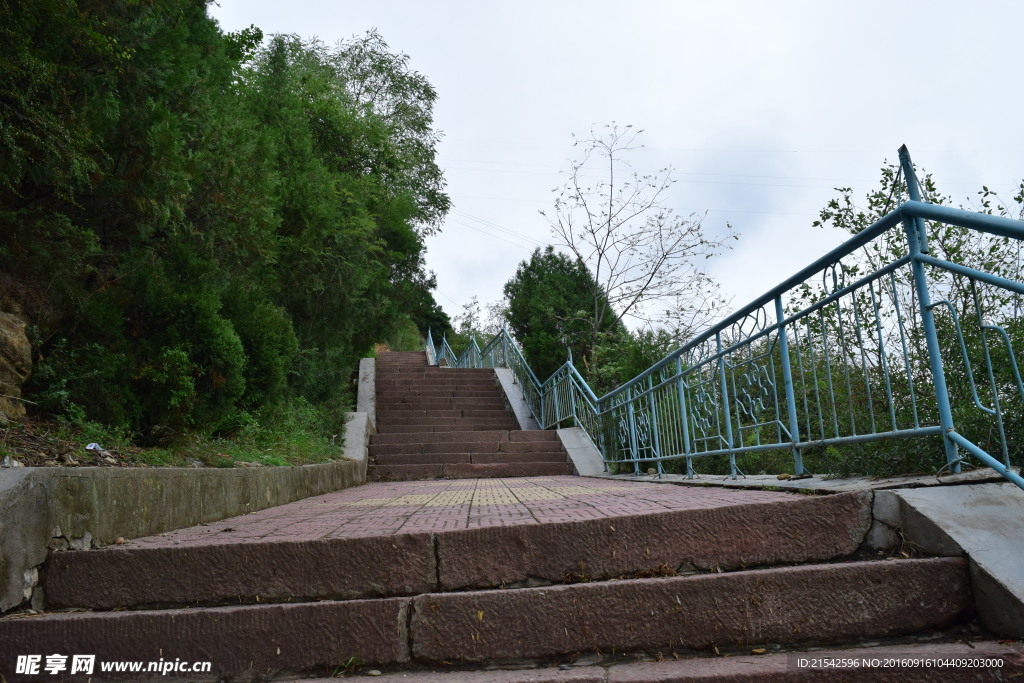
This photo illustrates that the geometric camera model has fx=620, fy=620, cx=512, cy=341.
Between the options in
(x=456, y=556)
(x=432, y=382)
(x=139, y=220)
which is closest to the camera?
(x=456, y=556)

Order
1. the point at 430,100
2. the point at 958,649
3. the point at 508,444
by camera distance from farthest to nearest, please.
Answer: the point at 430,100
the point at 508,444
the point at 958,649

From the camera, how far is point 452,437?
9.73 m

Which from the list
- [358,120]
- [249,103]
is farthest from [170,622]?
[358,120]

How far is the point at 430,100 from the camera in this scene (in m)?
19.6

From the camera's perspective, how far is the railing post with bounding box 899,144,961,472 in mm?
2355

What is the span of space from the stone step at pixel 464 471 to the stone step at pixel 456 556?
254 inches

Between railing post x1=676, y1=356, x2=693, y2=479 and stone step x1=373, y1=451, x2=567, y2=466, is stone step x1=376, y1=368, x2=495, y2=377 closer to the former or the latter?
stone step x1=373, y1=451, x2=567, y2=466

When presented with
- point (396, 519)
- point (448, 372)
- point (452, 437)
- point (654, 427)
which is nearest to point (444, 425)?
point (452, 437)

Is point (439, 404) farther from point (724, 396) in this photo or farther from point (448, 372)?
point (724, 396)

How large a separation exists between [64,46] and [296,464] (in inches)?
131

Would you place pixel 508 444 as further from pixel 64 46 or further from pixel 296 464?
pixel 64 46

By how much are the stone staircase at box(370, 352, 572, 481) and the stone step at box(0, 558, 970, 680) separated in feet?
21.9

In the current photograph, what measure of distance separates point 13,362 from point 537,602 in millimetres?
3301

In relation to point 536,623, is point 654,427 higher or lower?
higher
